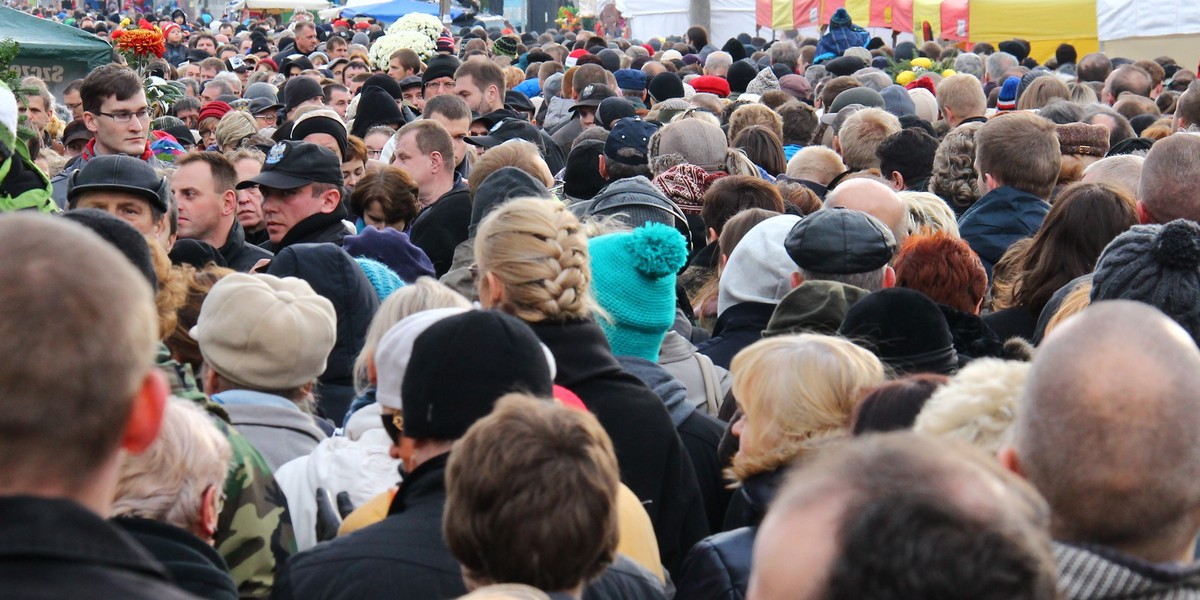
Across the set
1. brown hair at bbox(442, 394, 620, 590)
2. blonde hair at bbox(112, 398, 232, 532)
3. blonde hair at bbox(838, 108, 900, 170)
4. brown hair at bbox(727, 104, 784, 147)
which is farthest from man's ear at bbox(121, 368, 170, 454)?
brown hair at bbox(727, 104, 784, 147)

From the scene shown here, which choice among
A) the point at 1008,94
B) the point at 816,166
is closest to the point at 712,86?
the point at 1008,94

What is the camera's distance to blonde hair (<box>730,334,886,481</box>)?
3.02 metres

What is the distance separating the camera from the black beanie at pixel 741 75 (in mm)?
13602

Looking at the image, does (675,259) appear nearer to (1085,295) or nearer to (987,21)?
(1085,295)

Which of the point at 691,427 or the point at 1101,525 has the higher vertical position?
the point at 1101,525

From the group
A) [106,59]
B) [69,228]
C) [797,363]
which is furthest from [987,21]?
[69,228]

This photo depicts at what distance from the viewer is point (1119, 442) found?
1.85 meters

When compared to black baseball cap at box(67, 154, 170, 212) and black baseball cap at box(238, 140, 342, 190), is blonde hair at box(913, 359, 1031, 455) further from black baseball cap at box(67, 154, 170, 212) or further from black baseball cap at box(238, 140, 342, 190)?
black baseball cap at box(238, 140, 342, 190)

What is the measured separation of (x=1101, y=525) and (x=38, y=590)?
137 cm

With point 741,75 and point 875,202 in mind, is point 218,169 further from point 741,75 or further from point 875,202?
point 741,75

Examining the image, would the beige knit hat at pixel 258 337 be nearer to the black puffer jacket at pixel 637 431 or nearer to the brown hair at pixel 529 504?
the black puffer jacket at pixel 637 431

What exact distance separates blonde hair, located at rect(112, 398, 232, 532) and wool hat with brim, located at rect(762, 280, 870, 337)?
1.94 meters

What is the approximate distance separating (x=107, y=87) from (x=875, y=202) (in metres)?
4.04

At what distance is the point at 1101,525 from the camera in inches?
72.2
